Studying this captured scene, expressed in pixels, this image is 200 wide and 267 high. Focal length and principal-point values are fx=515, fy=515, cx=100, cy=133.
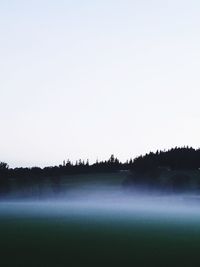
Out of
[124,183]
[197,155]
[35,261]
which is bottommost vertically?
[35,261]

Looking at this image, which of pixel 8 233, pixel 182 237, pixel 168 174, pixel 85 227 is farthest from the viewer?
pixel 168 174

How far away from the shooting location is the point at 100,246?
40250 mm

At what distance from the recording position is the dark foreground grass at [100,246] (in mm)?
32312

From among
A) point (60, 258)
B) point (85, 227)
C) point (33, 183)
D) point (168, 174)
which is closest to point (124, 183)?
point (168, 174)

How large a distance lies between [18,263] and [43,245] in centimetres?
981

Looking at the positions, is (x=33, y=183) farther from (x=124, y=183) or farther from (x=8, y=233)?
(x=8, y=233)

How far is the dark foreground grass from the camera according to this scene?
1272 inches

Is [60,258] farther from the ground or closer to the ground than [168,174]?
closer to the ground

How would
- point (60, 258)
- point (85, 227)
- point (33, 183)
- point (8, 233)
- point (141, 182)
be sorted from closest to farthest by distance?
point (60, 258), point (8, 233), point (85, 227), point (141, 182), point (33, 183)

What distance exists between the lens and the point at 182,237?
1891 inches

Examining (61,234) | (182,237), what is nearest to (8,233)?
(61,234)

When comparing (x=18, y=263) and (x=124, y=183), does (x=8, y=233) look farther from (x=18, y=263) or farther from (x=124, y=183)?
(x=124, y=183)

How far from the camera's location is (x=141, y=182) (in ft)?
498

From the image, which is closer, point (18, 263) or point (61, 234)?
point (18, 263)
